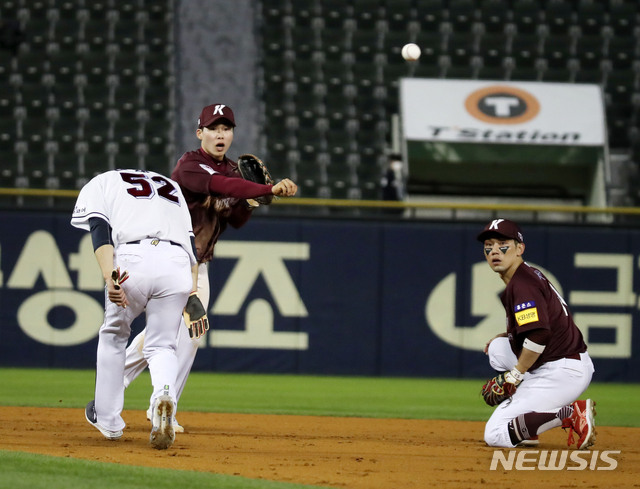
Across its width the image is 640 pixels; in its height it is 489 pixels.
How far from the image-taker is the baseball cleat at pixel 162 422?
496 centimetres

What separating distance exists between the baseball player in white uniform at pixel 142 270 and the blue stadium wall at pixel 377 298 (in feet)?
17.3

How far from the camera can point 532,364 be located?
18.4 feet

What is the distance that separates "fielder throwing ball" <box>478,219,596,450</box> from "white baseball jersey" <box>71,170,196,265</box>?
1.76 meters

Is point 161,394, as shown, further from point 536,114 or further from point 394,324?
point 536,114

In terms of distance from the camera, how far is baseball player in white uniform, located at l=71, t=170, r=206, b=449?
5.07m

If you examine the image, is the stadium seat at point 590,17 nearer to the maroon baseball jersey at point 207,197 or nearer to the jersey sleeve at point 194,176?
the maroon baseball jersey at point 207,197

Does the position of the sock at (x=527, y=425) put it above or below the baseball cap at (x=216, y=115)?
below

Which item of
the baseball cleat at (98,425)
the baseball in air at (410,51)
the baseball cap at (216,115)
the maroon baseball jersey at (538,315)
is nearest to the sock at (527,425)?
the maroon baseball jersey at (538,315)

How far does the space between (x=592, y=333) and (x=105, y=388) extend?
6785 millimetres

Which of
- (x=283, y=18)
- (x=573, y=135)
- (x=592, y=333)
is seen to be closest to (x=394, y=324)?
(x=592, y=333)

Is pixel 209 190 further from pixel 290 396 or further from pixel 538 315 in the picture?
pixel 290 396

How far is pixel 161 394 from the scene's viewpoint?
4992mm

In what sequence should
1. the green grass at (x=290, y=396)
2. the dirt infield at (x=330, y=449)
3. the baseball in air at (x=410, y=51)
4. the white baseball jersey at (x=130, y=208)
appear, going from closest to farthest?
1. the dirt infield at (x=330, y=449)
2. the white baseball jersey at (x=130, y=208)
3. the green grass at (x=290, y=396)
4. the baseball in air at (x=410, y=51)

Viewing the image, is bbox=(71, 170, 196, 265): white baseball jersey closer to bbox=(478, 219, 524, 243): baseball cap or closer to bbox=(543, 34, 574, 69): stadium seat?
bbox=(478, 219, 524, 243): baseball cap
